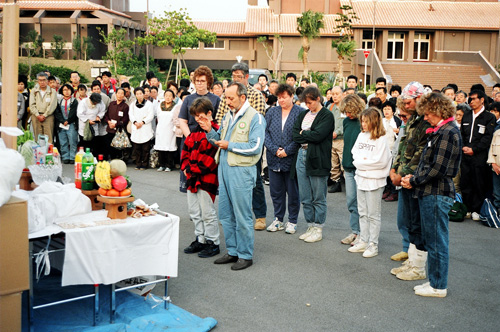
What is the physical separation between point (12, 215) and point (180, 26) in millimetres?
36586

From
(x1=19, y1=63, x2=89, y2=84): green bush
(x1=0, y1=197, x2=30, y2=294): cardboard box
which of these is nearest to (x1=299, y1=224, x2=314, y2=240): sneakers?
(x1=0, y1=197, x2=30, y2=294): cardboard box

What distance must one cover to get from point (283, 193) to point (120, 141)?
6.50 meters

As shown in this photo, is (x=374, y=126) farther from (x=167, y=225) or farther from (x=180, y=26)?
(x=180, y=26)

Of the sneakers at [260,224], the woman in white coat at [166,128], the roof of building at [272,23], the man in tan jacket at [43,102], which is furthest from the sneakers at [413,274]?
the roof of building at [272,23]

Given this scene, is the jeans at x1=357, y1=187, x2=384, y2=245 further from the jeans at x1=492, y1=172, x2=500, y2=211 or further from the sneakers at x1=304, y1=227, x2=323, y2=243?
the jeans at x1=492, y1=172, x2=500, y2=211

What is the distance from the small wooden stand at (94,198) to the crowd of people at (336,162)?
56.6 inches

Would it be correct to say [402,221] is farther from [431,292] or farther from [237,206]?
[237,206]

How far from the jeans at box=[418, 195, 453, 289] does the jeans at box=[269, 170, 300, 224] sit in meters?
2.44

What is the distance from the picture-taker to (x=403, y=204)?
20.0 feet

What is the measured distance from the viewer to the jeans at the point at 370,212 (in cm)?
666

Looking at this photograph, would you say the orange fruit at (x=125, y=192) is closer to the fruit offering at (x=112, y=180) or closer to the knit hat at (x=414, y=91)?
the fruit offering at (x=112, y=180)

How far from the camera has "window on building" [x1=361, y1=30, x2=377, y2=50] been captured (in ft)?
142

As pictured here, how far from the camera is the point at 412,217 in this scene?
229 inches

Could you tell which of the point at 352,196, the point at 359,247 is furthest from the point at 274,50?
the point at 359,247
